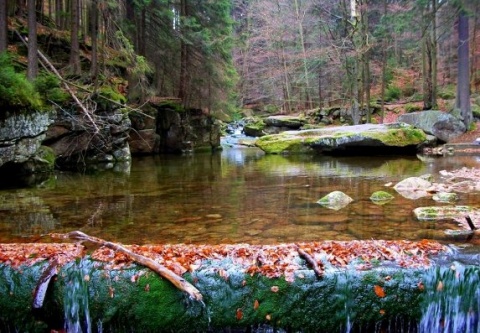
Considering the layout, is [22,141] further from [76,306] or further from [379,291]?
[379,291]

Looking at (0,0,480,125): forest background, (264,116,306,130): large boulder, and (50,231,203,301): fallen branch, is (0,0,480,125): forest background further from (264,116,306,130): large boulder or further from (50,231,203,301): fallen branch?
(50,231,203,301): fallen branch

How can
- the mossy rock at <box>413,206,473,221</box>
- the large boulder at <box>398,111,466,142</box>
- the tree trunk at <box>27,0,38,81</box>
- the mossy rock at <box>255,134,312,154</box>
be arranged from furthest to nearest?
the mossy rock at <box>255,134,312,154</box>
the large boulder at <box>398,111,466,142</box>
the tree trunk at <box>27,0,38,81</box>
the mossy rock at <box>413,206,473,221</box>

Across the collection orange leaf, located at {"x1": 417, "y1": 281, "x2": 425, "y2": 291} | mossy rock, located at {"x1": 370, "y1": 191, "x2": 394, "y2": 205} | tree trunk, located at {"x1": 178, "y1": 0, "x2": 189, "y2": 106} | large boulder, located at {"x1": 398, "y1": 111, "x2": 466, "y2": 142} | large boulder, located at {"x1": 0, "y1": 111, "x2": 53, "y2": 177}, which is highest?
tree trunk, located at {"x1": 178, "y1": 0, "x2": 189, "y2": 106}

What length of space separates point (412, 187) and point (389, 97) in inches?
841

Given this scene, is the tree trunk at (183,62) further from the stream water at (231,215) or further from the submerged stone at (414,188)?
the submerged stone at (414,188)

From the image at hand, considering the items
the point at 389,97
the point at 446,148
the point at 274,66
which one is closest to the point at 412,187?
the point at 446,148

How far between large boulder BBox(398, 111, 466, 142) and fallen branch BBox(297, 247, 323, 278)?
55.1 ft

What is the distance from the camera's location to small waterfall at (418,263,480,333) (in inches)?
139

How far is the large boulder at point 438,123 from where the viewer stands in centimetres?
1852

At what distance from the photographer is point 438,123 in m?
Result: 18.6

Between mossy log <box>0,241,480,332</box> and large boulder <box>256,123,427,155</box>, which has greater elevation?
large boulder <box>256,123,427,155</box>

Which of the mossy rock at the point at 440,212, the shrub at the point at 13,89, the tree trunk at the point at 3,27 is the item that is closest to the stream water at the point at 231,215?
the mossy rock at the point at 440,212

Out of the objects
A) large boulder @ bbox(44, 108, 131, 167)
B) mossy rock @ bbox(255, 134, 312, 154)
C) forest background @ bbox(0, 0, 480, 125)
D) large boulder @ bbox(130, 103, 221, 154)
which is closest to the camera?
large boulder @ bbox(44, 108, 131, 167)

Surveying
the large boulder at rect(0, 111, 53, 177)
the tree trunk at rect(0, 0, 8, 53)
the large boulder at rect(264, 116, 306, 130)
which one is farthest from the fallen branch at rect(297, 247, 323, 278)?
the large boulder at rect(264, 116, 306, 130)
